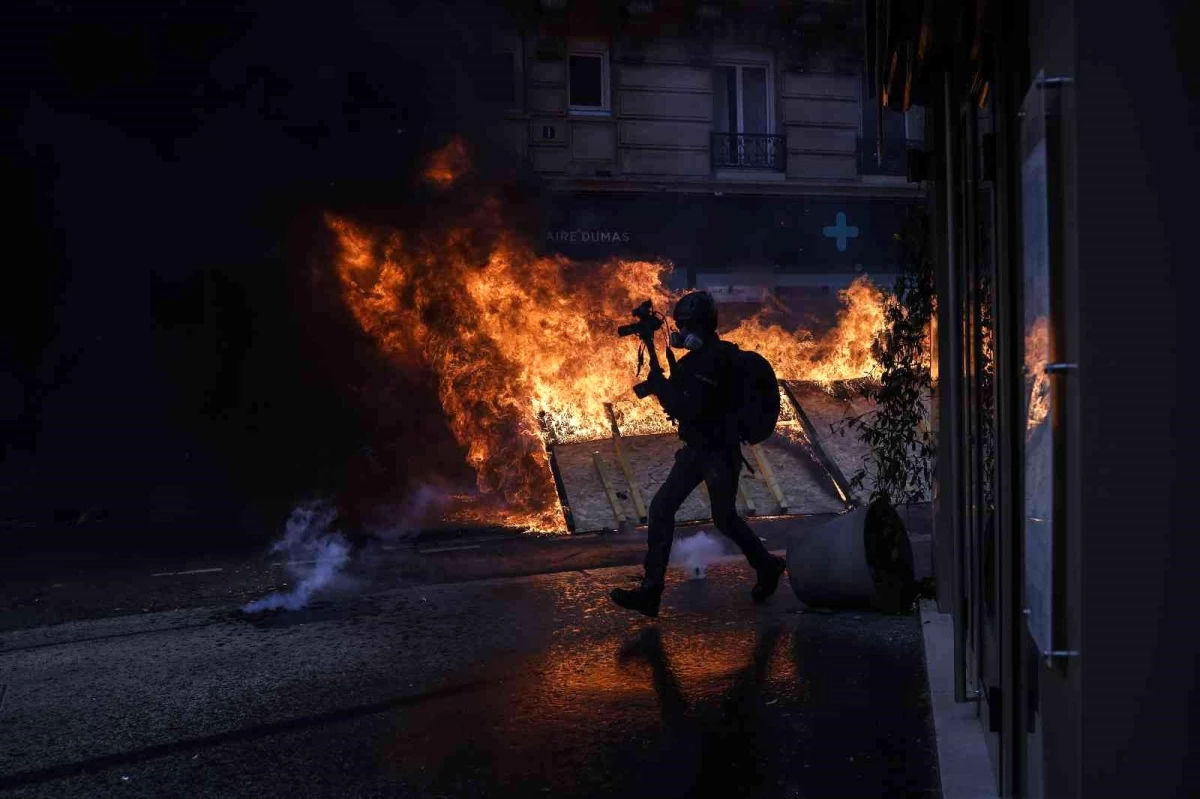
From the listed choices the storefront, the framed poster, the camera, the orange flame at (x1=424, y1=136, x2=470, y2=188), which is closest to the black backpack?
the camera

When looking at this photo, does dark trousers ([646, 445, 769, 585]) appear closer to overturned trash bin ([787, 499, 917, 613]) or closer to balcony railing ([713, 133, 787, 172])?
overturned trash bin ([787, 499, 917, 613])

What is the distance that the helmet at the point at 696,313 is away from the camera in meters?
6.45

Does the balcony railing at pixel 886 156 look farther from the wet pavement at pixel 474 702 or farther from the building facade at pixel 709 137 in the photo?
the wet pavement at pixel 474 702

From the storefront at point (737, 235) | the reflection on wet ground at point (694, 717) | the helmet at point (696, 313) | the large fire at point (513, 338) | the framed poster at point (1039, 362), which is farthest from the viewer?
the storefront at point (737, 235)

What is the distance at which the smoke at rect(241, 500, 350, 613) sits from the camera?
7.05 meters

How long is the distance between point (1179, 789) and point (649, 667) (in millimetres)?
3127

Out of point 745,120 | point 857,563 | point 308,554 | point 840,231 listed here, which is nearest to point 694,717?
point 857,563

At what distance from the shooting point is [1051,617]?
244cm

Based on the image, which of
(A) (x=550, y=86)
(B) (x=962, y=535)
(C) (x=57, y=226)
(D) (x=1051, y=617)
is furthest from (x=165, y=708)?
(A) (x=550, y=86)

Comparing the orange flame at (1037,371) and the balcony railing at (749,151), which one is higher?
the balcony railing at (749,151)

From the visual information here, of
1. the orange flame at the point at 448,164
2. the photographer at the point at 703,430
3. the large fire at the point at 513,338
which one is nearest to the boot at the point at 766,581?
the photographer at the point at 703,430

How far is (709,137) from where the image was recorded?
19.1 metres

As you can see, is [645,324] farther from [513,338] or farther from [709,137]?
[709,137]

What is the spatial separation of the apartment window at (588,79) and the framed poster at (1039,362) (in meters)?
16.4
